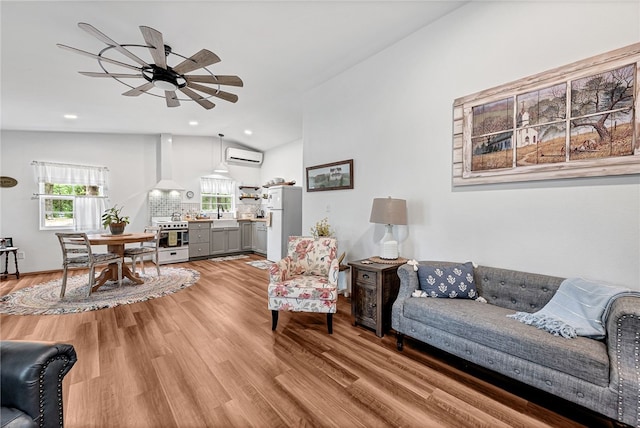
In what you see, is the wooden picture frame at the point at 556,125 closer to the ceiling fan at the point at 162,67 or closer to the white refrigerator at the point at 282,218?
the ceiling fan at the point at 162,67

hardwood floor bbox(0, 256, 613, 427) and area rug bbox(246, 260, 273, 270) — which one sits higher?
area rug bbox(246, 260, 273, 270)

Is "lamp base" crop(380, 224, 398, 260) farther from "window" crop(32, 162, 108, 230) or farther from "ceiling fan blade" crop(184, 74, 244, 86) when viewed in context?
"window" crop(32, 162, 108, 230)

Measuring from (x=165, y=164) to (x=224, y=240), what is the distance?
7.32ft

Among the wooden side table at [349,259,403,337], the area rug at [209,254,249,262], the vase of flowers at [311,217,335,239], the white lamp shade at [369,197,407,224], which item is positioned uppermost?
the white lamp shade at [369,197,407,224]

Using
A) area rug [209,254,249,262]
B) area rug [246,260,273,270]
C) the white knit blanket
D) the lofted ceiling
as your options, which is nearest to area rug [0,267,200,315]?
area rug [246,260,273,270]

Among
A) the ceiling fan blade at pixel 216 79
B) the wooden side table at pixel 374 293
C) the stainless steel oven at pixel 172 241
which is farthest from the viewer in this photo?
the stainless steel oven at pixel 172 241

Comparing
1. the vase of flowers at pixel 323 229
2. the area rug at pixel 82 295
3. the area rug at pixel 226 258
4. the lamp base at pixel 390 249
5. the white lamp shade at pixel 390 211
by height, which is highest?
the white lamp shade at pixel 390 211

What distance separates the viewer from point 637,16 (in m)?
1.73

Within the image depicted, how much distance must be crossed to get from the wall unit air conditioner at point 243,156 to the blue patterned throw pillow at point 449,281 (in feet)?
19.2

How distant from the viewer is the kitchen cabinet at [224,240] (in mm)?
6363

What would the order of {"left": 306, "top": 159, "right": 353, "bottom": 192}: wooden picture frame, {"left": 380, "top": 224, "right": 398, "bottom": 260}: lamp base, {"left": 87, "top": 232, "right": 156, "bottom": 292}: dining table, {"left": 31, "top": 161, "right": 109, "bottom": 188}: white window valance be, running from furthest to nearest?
{"left": 31, "top": 161, "right": 109, "bottom": 188}: white window valance, {"left": 87, "top": 232, "right": 156, "bottom": 292}: dining table, {"left": 306, "top": 159, "right": 353, "bottom": 192}: wooden picture frame, {"left": 380, "top": 224, "right": 398, "bottom": 260}: lamp base

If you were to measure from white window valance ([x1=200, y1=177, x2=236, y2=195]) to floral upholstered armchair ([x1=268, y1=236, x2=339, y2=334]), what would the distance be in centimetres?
459

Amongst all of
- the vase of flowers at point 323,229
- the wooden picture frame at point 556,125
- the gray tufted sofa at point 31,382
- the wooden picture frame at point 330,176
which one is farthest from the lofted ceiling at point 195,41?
the gray tufted sofa at point 31,382

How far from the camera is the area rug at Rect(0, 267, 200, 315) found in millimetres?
3172
